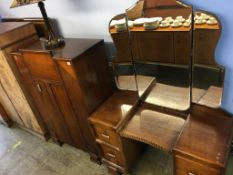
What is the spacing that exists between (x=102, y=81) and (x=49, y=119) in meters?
0.72

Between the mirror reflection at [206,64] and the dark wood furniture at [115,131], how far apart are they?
0.47 m

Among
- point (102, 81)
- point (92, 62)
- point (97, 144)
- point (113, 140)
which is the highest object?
point (92, 62)

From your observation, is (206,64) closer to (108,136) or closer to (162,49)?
(162,49)

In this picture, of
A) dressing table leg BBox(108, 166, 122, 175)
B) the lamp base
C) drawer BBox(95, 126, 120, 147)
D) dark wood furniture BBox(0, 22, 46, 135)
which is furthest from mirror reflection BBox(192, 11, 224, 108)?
dark wood furniture BBox(0, 22, 46, 135)

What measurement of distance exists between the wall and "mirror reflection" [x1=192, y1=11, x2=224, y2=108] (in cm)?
4

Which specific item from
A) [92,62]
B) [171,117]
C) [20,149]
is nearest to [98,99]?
[92,62]

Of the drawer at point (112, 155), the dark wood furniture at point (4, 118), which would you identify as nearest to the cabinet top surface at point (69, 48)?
the drawer at point (112, 155)

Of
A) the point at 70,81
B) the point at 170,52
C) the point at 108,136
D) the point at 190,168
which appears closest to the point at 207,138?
the point at 190,168

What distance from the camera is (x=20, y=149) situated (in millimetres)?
2295

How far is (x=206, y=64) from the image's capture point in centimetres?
128

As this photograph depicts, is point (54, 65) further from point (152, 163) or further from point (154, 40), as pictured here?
point (152, 163)

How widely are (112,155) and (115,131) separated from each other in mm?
343

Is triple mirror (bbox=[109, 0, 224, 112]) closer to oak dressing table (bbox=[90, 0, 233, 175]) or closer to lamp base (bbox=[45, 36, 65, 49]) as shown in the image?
oak dressing table (bbox=[90, 0, 233, 175])

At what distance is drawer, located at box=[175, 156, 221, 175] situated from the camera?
44.8 inches
